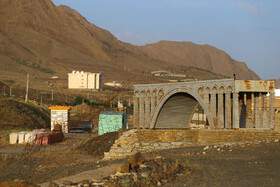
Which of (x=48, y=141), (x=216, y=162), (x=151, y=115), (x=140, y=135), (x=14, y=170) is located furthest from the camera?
(x=151, y=115)

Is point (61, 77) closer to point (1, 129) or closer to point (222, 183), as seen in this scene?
point (1, 129)

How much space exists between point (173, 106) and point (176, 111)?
1827 millimetres

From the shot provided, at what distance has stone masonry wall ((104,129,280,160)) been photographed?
64.5 ft

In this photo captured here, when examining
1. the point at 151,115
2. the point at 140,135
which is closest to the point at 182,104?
the point at 151,115

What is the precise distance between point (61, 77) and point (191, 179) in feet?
446

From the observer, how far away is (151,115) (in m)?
45.8

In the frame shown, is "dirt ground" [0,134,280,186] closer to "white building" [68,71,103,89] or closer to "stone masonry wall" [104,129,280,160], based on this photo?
"stone masonry wall" [104,129,280,160]

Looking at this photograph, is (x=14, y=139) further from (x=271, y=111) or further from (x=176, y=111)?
(x=176, y=111)

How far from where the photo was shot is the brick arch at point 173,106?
42244 mm

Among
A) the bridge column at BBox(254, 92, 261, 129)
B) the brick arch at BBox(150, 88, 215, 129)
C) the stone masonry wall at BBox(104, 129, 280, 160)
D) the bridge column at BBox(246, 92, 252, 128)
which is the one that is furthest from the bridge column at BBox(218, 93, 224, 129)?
the stone masonry wall at BBox(104, 129, 280, 160)

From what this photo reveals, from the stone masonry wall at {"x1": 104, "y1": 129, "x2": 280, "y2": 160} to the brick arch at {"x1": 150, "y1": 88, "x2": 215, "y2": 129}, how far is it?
18399 mm

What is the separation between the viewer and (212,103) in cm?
3531

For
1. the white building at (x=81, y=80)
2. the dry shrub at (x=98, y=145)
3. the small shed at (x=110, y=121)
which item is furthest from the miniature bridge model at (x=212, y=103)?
the white building at (x=81, y=80)

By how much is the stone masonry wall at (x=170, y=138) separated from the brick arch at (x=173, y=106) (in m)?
18.4
